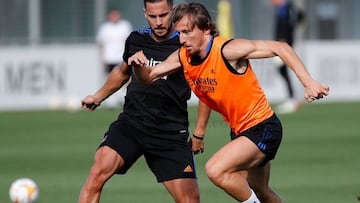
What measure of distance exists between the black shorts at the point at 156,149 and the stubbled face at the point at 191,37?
1.11 meters

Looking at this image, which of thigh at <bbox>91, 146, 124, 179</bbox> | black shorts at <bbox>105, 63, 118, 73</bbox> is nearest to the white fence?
black shorts at <bbox>105, 63, 118, 73</bbox>

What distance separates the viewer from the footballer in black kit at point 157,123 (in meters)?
10.1

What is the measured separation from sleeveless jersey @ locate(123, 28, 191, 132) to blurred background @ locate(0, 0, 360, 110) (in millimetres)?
18753

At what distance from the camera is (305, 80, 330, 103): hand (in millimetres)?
8812

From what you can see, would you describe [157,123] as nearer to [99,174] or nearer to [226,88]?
[99,174]

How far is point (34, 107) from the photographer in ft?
96.4

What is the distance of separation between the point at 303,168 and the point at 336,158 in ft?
4.05

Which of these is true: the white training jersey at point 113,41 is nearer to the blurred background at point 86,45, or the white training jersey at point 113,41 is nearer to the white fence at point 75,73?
the white fence at point 75,73

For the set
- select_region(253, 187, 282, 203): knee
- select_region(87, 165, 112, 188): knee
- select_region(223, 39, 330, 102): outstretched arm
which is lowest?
select_region(253, 187, 282, 203): knee

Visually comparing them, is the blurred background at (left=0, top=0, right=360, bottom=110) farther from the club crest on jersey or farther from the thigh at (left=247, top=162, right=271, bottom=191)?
the thigh at (left=247, top=162, right=271, bottom=191)

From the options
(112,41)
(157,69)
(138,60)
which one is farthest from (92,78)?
(138,60)

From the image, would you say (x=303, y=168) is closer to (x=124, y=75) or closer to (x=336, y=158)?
(x=336, y=158)

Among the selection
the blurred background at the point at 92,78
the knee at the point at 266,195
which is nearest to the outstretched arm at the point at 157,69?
the knee at the point at 266,195

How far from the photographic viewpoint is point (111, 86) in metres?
10.3
